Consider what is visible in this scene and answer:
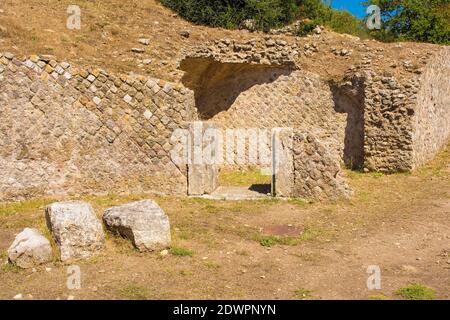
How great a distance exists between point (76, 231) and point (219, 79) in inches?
461

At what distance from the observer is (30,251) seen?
286 inches

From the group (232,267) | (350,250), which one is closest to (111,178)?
(232,267)

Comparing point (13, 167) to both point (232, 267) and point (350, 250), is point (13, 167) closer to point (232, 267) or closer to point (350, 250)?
point (232, 267)

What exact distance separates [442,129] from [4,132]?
14.9 meters

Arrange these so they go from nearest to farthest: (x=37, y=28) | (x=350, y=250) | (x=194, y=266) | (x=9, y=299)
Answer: (x=9, y=299)
(x=194, y=266)
(x=350, y=250)
(x=37, y=28)

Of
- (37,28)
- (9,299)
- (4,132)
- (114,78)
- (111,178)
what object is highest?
(37,28)

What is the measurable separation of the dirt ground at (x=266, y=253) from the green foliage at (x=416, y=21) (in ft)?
39.7

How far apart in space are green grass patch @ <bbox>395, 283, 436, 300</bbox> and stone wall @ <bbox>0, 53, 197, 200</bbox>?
6668mm

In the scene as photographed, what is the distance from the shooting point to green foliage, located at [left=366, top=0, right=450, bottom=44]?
861 inches

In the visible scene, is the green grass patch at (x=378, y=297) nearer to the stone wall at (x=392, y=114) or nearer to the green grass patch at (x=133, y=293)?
the green grass patch at (x=133, y=293)

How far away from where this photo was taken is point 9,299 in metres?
6.20

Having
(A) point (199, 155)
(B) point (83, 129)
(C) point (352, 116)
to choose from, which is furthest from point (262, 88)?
(B) point (83, 129)

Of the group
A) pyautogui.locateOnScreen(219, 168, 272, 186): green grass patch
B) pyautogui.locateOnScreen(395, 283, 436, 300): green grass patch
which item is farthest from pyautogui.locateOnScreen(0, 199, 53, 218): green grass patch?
pyautogui.locateOnScreen(395, 283, 436, 300): green grass patch

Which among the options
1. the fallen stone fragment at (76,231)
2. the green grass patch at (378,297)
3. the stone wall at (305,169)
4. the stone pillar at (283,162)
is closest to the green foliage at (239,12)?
the stone pillar at (283,162)
